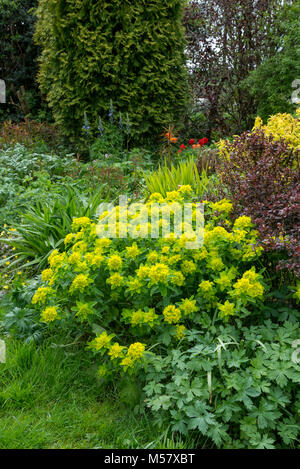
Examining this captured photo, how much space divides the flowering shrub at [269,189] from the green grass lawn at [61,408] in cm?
108

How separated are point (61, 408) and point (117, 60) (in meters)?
5.01

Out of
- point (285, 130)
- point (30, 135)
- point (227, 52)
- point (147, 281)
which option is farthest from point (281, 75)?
point (147, 281)

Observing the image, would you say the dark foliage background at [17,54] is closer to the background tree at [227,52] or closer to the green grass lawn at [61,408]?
the background tree at [227,52]

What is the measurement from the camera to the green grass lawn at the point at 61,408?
6.64ft

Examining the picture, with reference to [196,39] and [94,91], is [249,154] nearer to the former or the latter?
[94,91]

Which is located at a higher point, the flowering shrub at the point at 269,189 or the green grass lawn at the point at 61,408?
the flowering shrub at the point at 269,189

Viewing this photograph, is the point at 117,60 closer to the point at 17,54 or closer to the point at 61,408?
the point at 61,408

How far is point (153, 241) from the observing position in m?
2.45

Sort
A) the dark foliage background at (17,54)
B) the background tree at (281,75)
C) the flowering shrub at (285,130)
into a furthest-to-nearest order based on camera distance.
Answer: the dark foliage background at (17,54) < the background tree at (281,75) < the flowering shrub at (285,130)

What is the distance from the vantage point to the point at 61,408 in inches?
87.6

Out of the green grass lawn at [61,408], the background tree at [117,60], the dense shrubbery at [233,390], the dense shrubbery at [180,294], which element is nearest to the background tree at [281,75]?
the background tree at [117,60]

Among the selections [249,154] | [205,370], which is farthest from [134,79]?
[205,370]

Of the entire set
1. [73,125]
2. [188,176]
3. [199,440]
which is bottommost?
[199,440]

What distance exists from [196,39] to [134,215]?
6.56m
